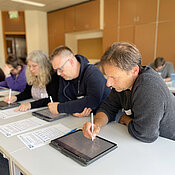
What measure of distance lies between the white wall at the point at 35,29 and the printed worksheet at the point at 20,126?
5.11 meters

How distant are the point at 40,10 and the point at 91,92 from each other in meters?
5.34

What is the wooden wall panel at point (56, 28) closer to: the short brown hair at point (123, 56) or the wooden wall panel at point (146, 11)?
the wooden wall panel at point (146, 11)

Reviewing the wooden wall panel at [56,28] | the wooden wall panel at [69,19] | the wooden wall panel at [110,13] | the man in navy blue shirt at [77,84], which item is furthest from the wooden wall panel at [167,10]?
the wooden wall panel at [56,28]

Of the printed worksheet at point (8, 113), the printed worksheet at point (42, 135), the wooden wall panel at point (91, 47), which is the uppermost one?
the wooden wall panel at point (91, 47)

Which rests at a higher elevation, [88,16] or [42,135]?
[88,16]

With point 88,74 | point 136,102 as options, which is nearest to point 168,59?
point 88,74

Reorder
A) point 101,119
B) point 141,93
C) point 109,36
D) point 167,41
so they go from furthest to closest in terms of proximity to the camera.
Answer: point 109,36, point 167,41, point 101,119, point 141,93

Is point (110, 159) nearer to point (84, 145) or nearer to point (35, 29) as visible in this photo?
point (84, 145)

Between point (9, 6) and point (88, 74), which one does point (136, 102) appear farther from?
point (9, 6)

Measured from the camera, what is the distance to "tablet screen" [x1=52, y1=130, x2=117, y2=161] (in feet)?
2.67

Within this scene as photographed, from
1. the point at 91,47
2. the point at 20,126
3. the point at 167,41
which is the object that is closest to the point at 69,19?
the point at 91,47

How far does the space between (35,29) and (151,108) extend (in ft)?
19.1

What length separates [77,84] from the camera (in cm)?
157

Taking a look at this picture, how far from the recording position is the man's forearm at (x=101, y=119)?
113 centimetres
